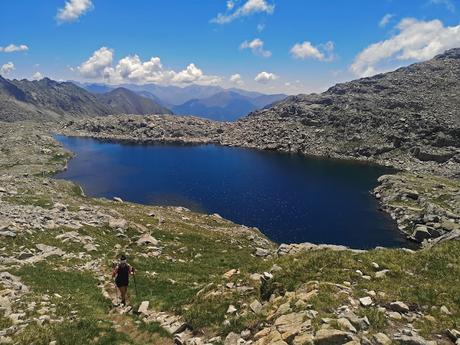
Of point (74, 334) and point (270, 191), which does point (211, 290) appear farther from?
point (270, 191)

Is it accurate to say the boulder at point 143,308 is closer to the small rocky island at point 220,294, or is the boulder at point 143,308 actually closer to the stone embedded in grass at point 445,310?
the small rocky island at point 220,294

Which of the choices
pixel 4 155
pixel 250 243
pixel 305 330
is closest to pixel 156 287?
pixel 305 330

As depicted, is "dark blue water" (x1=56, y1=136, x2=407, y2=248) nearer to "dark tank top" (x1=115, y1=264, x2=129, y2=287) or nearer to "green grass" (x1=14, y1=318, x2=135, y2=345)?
"dark tank top" (x1=115, y1=264, x2=129, y2=287)

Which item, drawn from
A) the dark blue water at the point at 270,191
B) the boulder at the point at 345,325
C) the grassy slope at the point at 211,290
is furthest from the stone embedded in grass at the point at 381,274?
the dark blue water at the point at 270,191

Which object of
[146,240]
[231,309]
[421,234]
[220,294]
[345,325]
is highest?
[345,325]

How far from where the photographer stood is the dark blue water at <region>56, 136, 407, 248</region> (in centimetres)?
9162

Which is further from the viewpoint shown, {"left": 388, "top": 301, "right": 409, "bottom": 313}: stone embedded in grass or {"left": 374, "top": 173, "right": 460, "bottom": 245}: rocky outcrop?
{"left": 374, "top": 173, "right": 460, "bottom": 245}: rocky outcrop

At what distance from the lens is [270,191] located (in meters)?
132

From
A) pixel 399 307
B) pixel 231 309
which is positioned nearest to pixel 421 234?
pixel 399 307

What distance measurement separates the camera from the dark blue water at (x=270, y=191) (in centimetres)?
9162

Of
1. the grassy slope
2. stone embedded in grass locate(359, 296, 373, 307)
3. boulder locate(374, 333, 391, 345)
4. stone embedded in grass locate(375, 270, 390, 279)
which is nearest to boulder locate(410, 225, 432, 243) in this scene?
the grassy slope

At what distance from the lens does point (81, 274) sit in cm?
3152

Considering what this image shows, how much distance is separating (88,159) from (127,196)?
9074 cm

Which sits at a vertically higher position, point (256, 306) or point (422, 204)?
point (256, 306)
